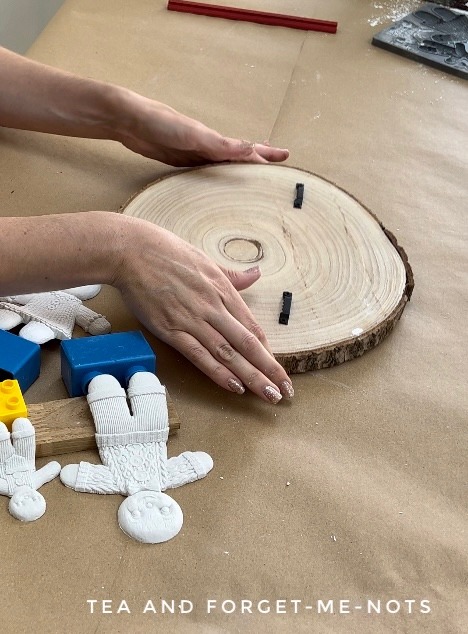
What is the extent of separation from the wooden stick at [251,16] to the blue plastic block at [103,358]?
142 cm

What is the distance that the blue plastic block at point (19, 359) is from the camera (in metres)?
1.14

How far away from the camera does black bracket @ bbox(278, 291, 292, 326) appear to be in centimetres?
127

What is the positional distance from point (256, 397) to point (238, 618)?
0.36 meters

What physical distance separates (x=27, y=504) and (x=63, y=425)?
0.12m

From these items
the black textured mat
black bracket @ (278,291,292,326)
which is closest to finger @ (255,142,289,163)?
black bracket @ (278,291,292,326)

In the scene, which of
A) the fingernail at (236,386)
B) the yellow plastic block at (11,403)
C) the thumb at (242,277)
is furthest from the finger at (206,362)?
the yellow plastic block at (11,403)

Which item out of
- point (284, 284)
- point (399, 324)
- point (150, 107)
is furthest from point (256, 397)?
point (150, 107)

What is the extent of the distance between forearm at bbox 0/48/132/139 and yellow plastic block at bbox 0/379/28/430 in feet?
2.25

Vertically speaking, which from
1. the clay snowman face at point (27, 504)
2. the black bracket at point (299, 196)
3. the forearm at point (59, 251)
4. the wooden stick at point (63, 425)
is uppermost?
the forearm at point (59, 251)

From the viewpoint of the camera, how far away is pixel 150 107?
1562 millimetres

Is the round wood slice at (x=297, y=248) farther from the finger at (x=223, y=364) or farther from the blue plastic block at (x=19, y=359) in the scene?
the blue plastic block at (x=19, y=359)

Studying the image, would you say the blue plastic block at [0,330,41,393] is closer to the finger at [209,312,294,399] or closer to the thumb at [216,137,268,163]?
the finger at [209,312,294,399]

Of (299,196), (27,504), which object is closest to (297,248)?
(299,196)

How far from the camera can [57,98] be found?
1.57m
